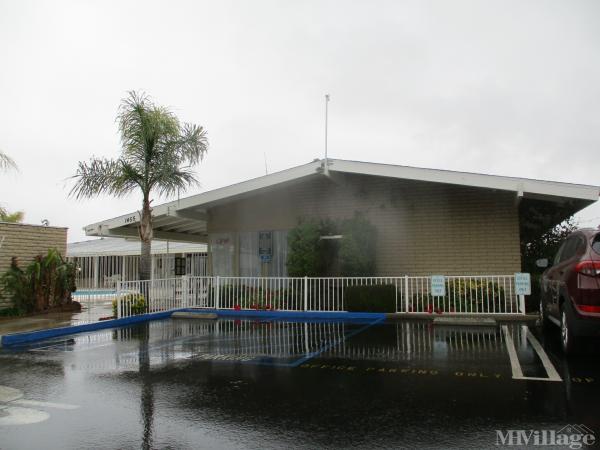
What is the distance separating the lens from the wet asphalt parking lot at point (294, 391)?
3982mm

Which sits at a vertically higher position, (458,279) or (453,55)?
(453,55)

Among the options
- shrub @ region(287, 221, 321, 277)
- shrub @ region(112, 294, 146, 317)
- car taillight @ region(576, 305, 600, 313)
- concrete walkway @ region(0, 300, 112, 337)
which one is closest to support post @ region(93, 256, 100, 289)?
concrete walkway @ region(0, 300, 112, 337)

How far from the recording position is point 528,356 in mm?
6949

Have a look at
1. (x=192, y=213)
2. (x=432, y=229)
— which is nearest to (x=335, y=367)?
(x=432, y=229)

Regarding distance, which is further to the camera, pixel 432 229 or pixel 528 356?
pixel 432 229

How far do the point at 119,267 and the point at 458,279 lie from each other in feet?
82.4

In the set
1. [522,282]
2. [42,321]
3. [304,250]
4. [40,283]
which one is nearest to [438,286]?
[522,282]

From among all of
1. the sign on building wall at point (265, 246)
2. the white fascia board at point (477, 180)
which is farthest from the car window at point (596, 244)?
the sign on building wall at point (265, 246)

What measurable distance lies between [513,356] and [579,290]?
1.45 m

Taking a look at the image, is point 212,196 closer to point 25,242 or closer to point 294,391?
point 25,242

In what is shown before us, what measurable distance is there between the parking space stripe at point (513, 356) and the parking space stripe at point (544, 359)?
31 centimetres

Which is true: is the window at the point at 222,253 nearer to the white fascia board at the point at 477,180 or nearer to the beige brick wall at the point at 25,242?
the beige brick wall at the point at 25,242

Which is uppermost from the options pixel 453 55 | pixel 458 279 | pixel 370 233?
pixel 453 55

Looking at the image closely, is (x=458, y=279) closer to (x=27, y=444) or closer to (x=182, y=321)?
(x=182, y=321)
